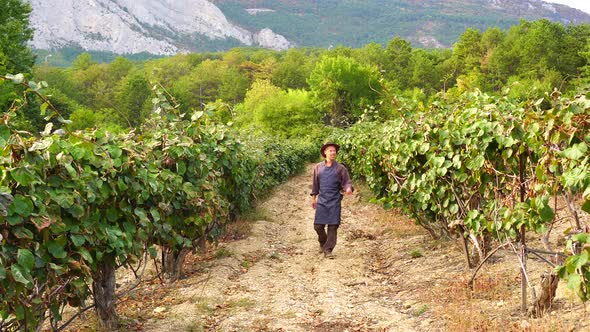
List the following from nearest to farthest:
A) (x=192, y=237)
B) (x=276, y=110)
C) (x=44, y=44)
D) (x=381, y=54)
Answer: (x=192, y=237) < (x=276, y=110) < (x=381, y=54) < (x=44, y=44)

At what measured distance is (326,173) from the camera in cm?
895

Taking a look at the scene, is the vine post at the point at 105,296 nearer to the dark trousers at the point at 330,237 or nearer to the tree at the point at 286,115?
the dark trousers at the point at 330,237

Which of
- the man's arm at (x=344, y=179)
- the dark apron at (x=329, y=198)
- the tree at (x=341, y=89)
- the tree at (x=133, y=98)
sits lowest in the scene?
the tree at (x=133, y=98)

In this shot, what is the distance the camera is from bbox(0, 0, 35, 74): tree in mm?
30172

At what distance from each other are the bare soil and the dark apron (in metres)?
0.67

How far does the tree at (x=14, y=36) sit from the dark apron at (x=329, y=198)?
2445cm

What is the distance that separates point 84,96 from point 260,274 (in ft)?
270

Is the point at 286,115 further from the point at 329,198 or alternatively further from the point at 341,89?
the point at 329,198

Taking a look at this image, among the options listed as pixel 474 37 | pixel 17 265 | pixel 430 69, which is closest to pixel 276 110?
pixel 430 69

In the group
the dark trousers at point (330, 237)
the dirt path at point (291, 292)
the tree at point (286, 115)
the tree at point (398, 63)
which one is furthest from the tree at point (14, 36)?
the tree at point (398, 63)

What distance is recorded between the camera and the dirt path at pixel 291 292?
5508 mm

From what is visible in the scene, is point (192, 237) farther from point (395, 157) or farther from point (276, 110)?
point (276, 110)

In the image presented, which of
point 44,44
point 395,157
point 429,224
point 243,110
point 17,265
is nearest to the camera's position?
point 17,265

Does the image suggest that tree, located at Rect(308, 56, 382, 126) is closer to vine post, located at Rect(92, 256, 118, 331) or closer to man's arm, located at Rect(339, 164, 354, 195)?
man's arm, located at Rect(339, 164, 354, 195)
